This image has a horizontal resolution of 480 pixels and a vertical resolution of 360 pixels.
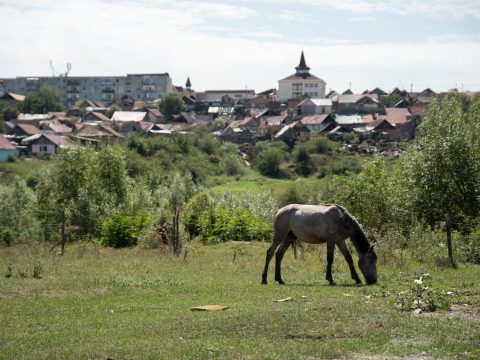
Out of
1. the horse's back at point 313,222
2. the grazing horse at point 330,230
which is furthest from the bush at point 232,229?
the grazing horse at point 330,230

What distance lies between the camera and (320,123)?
151875 mm

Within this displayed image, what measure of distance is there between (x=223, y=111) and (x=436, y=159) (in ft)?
556

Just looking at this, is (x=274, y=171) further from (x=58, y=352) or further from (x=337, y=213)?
(x=58, y=352)

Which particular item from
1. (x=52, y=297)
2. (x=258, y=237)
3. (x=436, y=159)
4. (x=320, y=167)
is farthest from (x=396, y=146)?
(x=52, y=297)

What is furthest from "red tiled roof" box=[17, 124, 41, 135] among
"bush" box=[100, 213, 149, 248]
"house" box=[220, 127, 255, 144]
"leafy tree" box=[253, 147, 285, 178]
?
"bush" box=[100, 213, 149, 248]

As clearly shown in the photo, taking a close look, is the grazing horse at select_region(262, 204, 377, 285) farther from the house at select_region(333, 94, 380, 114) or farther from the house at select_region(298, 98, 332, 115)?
the house at select_region(333, 94, 380, 114)

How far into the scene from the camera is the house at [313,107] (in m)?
172

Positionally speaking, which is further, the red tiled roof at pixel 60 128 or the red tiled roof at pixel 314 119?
the red tiled roof at pixel 314 119

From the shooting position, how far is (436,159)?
26.8m

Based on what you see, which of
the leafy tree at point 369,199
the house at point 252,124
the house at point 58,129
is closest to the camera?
the leafy tree at point 369,199

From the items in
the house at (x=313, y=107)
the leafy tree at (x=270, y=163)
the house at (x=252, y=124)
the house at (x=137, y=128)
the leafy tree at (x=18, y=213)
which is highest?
the house at (x=313, y=107)

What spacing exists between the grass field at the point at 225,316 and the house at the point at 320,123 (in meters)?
125

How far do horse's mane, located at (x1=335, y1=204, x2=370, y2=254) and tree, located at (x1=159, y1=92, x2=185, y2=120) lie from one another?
Result: 6553 inches

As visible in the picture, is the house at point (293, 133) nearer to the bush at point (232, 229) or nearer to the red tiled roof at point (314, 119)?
the red tiled roof at point (314, 119)
